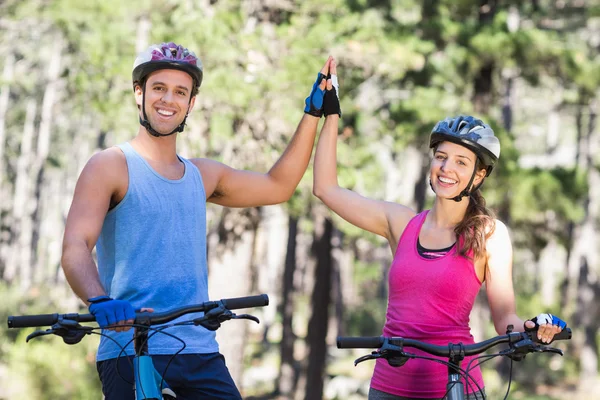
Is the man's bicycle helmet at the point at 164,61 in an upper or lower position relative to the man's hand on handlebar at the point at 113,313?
upper

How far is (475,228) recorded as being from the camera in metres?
4.46

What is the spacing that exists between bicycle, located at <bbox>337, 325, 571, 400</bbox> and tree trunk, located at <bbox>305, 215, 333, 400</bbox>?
51.5ft

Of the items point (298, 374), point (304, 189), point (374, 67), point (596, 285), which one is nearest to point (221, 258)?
point (304, 189)

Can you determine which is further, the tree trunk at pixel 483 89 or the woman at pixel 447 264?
the tree trunk at pixel 483 89

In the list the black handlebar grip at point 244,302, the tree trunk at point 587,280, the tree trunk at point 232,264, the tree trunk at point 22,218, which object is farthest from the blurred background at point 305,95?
the tree trunk at point 22,218

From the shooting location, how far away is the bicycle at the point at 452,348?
11.9ft

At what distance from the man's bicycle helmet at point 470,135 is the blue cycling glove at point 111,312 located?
184cm

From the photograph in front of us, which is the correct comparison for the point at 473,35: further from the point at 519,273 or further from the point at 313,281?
the point at 519,273

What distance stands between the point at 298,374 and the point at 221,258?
14960 millimetres

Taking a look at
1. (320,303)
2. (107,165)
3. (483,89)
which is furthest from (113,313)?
(320,303)

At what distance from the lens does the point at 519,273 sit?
5575cm

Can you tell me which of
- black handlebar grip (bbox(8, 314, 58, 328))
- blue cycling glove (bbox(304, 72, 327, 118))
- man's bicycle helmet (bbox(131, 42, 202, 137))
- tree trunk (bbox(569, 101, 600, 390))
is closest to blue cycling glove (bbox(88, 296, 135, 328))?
black handlebar grip (bbox(8, 314, 58, 328))

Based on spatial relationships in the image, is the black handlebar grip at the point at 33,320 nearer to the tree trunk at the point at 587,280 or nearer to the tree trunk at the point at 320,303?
the tree trunk at the point at 320,303

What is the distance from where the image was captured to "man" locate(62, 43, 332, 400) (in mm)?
3910
